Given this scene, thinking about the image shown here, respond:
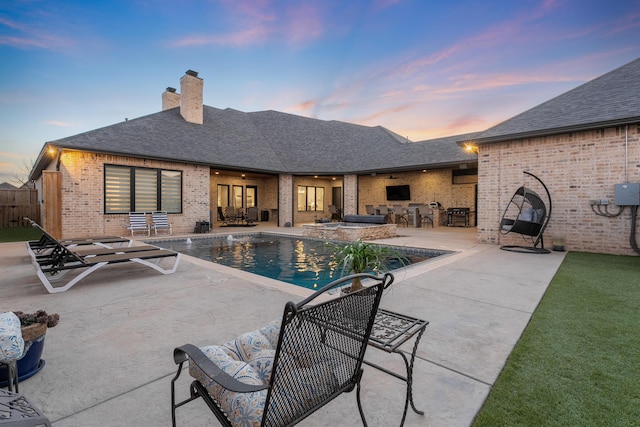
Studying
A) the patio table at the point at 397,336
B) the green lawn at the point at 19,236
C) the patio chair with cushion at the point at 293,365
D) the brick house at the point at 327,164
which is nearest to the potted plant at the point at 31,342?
the patio chair with cushion at the point at 293,365

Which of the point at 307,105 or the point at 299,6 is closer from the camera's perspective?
the point at 299,6

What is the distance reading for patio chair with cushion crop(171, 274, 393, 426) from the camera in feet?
3.75

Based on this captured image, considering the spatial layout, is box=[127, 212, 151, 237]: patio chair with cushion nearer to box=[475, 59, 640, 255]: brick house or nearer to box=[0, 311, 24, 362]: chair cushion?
box=[0, 311, 24, 362]: chair cushion

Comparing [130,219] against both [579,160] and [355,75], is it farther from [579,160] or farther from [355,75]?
[579,160]

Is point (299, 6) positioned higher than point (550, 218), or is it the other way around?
point (299, 6)

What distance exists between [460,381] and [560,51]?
12.6 metres

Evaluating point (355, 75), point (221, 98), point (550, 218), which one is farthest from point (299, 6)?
point (221, 98)

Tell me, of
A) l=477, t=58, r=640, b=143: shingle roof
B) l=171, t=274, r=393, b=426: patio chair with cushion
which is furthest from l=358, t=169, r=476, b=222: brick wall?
l=171, t=274, r=393, b=426: patio chair with cushion

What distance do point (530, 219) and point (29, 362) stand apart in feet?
32.7

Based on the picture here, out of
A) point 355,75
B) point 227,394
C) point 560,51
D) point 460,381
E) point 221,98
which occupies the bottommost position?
point 460,381

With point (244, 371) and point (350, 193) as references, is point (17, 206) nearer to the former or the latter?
point (350, 193)

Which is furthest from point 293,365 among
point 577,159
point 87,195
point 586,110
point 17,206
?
point 17,206

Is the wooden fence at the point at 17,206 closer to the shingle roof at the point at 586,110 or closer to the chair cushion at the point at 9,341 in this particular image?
the chair cushion at the point at 9,341

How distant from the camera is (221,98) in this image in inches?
917
